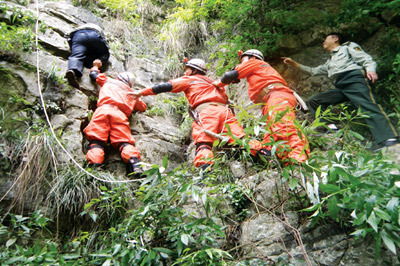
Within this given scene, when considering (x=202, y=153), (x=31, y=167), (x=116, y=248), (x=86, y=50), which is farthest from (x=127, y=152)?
(x=86, y=50)

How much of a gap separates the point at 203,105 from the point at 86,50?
9.23ft

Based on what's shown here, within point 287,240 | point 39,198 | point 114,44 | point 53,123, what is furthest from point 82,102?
point 287,240

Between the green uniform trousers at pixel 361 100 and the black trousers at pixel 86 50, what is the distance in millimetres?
4149

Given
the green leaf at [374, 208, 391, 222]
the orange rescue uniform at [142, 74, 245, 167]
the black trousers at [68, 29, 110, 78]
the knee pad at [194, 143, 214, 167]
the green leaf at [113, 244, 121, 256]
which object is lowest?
the knee pad at [194, 143, 214, 167]

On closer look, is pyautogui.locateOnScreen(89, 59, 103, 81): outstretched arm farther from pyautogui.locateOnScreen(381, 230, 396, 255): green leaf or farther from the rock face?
pyautogui.locateOnScreen(381, 230, 396, 255): green leaf

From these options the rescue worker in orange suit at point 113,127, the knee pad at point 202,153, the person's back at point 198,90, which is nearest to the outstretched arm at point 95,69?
the rescue worker in orange suit at point 113,127

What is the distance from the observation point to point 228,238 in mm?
2975

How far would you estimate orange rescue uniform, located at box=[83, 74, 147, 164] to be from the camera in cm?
428

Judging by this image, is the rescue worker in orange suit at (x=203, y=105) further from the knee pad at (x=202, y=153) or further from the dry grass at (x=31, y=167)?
the dry grass at (x=31, y=167)

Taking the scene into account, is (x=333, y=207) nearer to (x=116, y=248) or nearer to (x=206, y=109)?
(x=116, y=248)

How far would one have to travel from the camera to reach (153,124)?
218 inches

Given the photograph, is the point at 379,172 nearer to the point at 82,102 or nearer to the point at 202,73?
the point at 202,73

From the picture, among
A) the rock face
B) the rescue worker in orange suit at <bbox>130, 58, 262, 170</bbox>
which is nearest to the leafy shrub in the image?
the rock face

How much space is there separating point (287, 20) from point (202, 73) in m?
1.84
